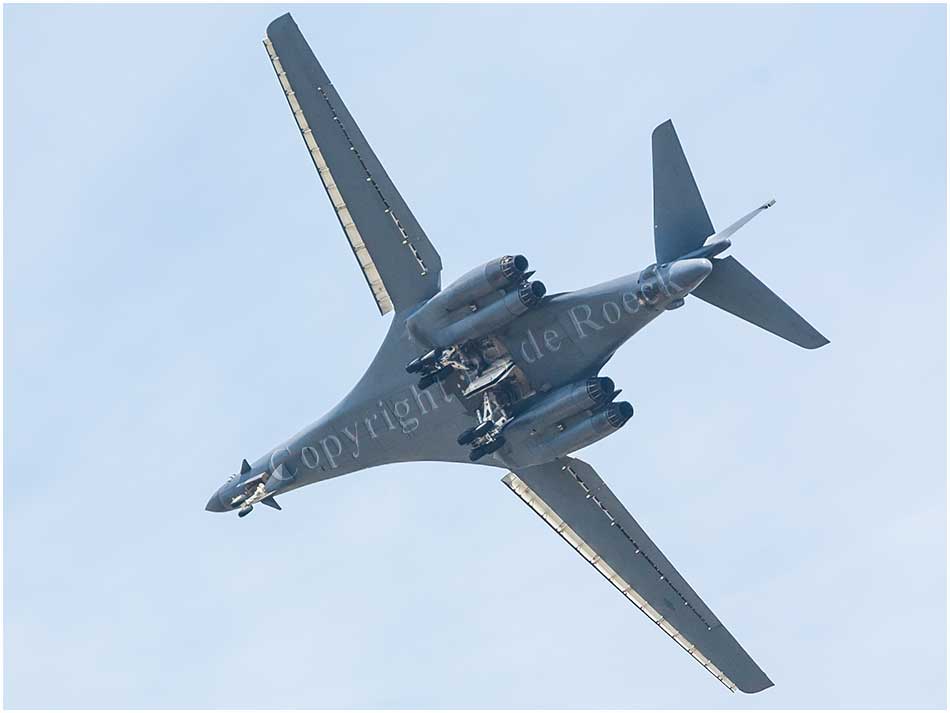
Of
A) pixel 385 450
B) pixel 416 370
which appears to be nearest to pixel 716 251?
pixel 416 370

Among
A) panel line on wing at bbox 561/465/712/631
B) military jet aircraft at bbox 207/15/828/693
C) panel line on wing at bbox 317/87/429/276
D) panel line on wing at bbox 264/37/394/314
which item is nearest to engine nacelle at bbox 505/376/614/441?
military jet aircraft at bbox 207/15/828/693

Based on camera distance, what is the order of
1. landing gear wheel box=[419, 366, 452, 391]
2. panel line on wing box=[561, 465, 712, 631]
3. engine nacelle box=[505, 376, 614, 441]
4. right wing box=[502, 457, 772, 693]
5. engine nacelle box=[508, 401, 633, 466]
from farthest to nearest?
panel line on wing box=[561, 465, 712, 631]
right wing box=[502, 457, 772, 693]
landing gear wheel box=[419, 366, 452, 391]
engine nacelle box=[508, 401, 633, 466]
engine nacelle box=[505, 376, 614, 441]

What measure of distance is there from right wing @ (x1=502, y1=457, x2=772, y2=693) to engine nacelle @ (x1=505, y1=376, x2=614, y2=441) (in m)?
5.62

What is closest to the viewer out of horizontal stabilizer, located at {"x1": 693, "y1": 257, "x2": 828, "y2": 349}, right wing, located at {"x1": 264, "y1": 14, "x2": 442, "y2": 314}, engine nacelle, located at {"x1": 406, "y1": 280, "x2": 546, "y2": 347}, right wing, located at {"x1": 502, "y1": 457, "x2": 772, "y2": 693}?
engine nacelle, located at {"x1": 406, "y1": 280, "x2": 546, "y2": 347}

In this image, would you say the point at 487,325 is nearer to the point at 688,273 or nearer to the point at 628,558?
the point at 688,273

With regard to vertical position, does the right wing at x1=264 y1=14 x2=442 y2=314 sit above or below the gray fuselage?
above

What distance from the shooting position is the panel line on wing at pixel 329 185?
61.0 m

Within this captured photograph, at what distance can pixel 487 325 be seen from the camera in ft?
193

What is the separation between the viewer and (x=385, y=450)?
65.4 m

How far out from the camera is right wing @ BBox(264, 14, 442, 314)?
60.8 meters

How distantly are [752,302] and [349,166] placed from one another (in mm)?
15813

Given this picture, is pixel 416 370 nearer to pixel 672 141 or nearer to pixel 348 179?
pixel 348 179

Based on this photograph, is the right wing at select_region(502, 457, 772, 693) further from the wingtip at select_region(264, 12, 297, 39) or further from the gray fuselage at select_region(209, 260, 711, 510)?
the wingtip at select_region(264, 12, 297, 39)

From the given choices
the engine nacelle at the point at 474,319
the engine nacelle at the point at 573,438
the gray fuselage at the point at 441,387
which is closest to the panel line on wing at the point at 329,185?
the gray fuselage at the point at 441,387
